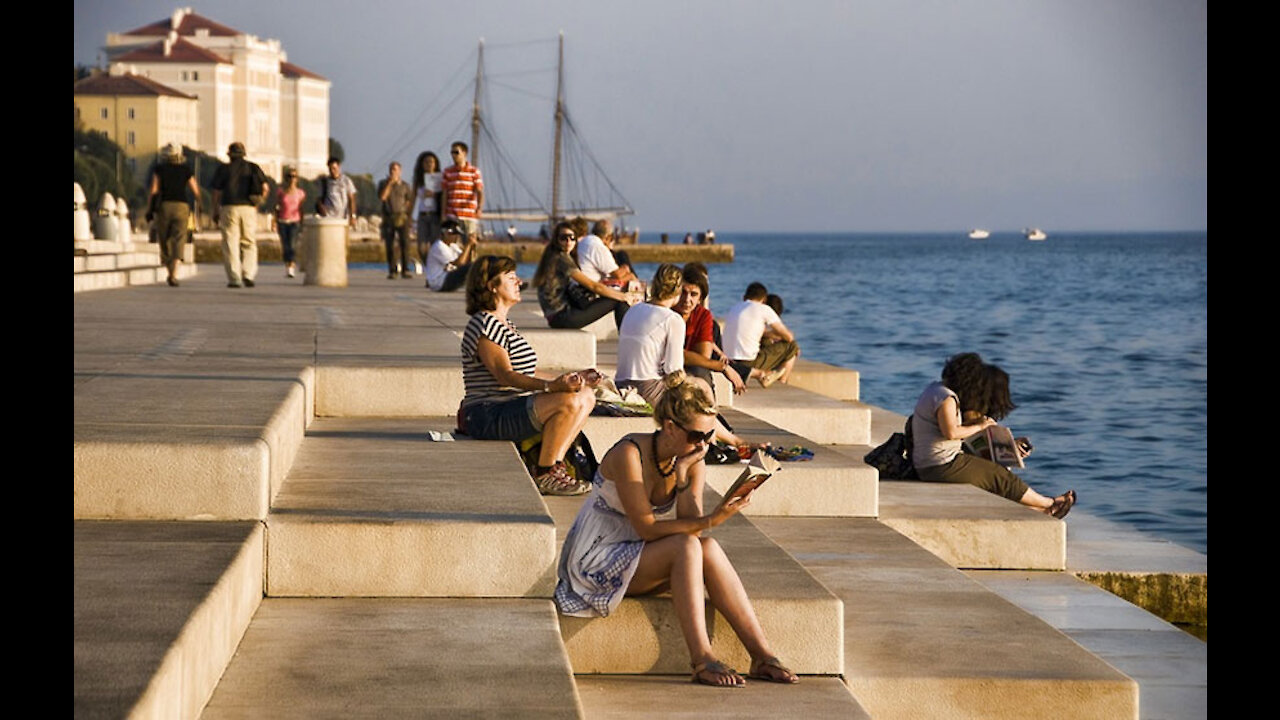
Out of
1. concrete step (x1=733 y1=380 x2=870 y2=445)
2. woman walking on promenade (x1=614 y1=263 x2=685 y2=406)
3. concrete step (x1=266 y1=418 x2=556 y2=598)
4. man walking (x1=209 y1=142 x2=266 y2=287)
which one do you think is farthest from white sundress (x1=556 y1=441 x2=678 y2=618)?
man walking (x1=209 y1=142 x2=266 y2=287)

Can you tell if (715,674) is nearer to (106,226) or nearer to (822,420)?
(822,420)

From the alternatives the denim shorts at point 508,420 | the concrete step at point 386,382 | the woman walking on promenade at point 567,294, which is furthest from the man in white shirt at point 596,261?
the denim shorts at point 508,420

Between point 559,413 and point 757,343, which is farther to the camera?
point 757,343

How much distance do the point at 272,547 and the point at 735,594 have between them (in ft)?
5.20

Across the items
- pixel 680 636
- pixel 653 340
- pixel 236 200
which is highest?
pixel 236 200

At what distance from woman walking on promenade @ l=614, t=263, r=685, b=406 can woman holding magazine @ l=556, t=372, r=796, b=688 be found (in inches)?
153

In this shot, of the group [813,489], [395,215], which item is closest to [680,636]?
[813,489]

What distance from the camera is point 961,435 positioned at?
11.1 metres

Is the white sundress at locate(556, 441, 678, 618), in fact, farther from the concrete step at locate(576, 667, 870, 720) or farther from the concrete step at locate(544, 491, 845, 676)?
the concrete step at locate(576, 667, 870, 720)

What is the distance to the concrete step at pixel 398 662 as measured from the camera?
4.80 m

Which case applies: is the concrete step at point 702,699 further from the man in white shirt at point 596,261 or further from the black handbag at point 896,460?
the man in white shirt at point 596,261

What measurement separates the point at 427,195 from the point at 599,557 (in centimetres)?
A: 1638
